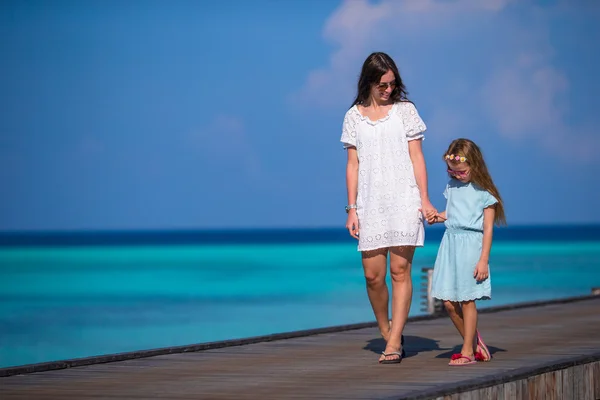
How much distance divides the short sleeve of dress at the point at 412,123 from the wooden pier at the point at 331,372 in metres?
1.38

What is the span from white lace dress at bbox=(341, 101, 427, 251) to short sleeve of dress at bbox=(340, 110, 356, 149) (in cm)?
7

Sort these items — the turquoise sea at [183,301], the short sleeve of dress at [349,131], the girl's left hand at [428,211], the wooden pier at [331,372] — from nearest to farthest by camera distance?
the wooden pier at [331,372]
the girl's left hand at [428,211]
the short sleeve of dress at [349,131]
the turquoise sea at [183,301]

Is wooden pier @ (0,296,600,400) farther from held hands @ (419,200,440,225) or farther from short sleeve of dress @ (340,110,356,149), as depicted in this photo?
short sleeve of dress @ (340,110,356,149)

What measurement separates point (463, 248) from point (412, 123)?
2.67 feet

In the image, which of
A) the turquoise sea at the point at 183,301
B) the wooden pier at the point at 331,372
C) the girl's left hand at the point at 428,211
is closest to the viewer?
the wooden pier at the point at 331,372

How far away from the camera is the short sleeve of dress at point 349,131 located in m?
7.17

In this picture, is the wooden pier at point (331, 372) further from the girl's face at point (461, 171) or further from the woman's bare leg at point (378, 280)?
the girl's face at point (461, 171)

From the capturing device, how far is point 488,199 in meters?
7.06

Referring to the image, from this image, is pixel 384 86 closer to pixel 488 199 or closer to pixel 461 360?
pixel 488 199

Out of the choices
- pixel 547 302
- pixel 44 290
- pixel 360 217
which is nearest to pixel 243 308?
pixel 44 290

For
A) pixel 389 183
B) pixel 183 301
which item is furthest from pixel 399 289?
pixel 183 301

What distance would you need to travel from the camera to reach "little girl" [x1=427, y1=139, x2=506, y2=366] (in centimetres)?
704

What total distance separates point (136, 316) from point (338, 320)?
16.0 feet

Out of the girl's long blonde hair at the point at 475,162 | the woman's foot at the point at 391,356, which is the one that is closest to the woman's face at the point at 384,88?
the girl's long blonde hair at the point at 475,162
